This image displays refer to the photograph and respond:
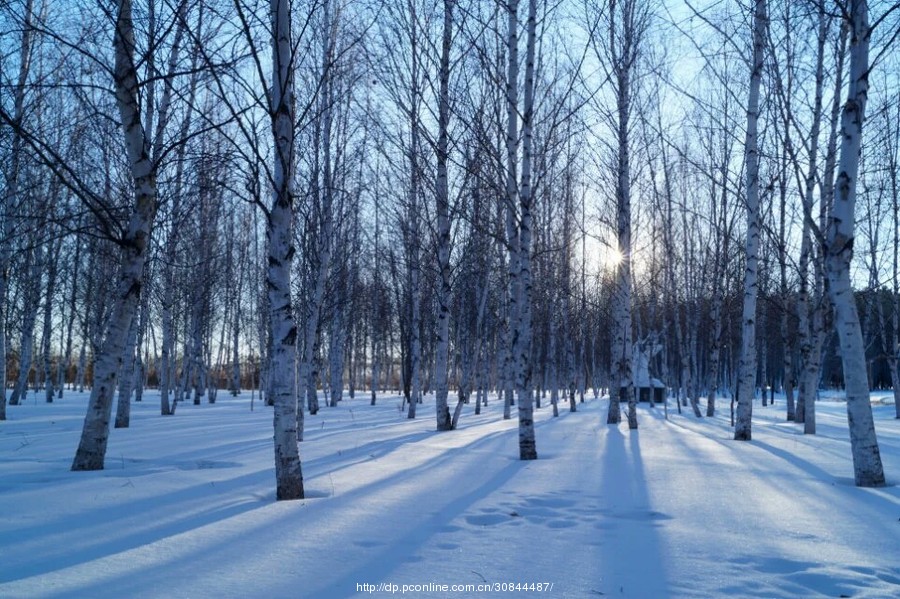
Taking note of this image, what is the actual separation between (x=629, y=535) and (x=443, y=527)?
134 cm

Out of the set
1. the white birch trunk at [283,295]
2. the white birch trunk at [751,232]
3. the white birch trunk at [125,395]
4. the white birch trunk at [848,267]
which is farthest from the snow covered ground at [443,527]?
the white birch trunk at [125,395]

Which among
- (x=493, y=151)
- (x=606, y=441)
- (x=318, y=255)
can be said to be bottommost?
(x=606, y=441)

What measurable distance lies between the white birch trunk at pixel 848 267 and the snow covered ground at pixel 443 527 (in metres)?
0.47

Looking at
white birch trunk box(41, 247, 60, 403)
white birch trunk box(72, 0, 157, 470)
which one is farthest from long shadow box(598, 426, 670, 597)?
white birch trunk box(41, 247, 60, 403)

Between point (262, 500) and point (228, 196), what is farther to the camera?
point (228, 196)

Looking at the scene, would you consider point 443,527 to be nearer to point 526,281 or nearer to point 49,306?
point 526,281

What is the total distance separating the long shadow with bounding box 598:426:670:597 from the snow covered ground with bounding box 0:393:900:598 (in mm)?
19

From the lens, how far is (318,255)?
12062 millimetres

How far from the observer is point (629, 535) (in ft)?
15.3

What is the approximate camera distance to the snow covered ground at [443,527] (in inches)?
141

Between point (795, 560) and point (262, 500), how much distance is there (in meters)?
4.10

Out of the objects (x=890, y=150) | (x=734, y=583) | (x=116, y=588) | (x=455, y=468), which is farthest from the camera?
(x=890, y=150)

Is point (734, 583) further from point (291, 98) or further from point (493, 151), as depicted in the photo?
point (493, 151)

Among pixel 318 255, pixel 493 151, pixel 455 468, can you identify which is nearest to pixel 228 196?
pixel 318 255
